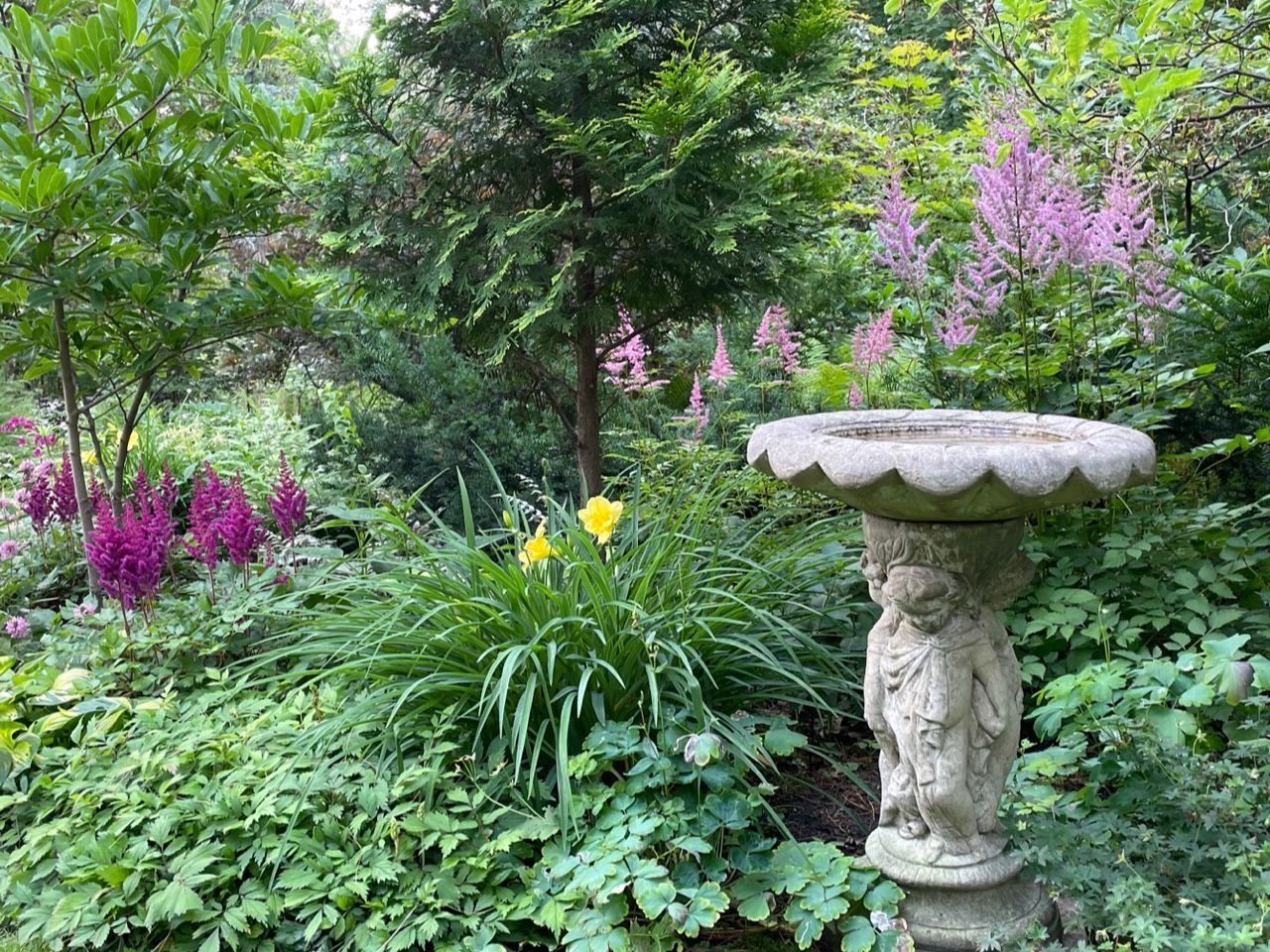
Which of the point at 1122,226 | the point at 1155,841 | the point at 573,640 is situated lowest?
the point at 1155,841

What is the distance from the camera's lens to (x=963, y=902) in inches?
83.5

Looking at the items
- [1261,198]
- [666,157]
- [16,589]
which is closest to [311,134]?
[666,157]

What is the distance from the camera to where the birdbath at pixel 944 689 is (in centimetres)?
202

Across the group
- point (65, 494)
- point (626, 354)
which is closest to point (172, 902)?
point (65, 494)

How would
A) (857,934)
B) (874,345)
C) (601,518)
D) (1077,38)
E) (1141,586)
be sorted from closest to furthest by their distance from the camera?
(857,934), (1077,38), (601,518), (1141,586), (874,345)

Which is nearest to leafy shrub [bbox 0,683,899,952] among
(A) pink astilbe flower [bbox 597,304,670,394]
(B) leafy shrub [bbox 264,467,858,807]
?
(B) leafy shrub [bbox 264,467,858,807]

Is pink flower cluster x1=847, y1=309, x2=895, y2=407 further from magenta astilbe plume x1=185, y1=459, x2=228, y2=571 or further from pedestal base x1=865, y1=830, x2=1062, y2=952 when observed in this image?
magenta astilbe plume x1=185, y1=459, x2=228, y2=571

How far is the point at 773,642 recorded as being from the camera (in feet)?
9.53

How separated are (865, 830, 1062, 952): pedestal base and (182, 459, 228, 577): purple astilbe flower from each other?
242 centimetres

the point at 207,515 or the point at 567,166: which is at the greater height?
the point at 567,166

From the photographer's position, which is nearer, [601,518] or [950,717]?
[950,717]

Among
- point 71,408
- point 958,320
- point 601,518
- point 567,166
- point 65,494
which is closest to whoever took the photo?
point 601,518

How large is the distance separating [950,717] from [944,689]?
0.07 m

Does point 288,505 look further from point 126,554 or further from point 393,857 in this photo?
point 393,857
